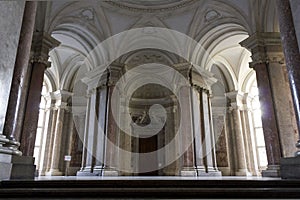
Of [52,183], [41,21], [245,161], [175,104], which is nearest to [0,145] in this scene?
[52,183]

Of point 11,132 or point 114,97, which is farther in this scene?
point 114,97

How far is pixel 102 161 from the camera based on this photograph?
8.76 m

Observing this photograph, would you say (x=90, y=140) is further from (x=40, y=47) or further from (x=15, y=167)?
(x=15, y=167)

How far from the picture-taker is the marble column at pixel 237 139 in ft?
39.3

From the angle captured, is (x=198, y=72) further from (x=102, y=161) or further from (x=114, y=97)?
(x=102, y=161)

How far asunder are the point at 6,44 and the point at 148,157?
10.5m

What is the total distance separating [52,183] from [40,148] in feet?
36.2

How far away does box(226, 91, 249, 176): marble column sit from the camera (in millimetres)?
11977

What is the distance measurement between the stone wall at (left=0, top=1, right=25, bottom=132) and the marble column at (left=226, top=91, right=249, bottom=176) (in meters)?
11.2

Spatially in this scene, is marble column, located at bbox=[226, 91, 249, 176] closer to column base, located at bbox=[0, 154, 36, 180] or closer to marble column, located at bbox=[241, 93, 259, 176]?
marble column, located at bbox=[241, 93, 259, 176]

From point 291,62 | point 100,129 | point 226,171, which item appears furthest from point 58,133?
point 291,62

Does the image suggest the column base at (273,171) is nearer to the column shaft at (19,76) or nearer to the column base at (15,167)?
the column base at (15,167)

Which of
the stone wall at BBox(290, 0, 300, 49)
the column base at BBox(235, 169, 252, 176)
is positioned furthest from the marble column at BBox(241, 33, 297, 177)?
the column base at BBox(235, 169, 252, 176)

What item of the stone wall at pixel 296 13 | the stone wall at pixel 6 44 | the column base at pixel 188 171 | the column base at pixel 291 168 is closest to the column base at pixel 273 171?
the column base at pixel 291 168
